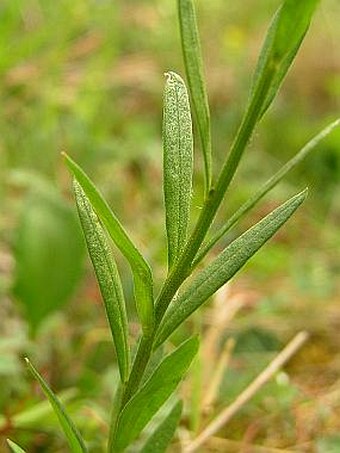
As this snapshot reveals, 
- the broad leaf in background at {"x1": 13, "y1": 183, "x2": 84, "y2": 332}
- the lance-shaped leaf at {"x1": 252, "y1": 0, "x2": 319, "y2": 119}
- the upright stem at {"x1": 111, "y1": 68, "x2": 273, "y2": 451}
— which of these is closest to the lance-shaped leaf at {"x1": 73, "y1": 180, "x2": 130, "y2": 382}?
the upright stem at {"x1": 111, "y1": 68, "x2": 273, "y2": 451}

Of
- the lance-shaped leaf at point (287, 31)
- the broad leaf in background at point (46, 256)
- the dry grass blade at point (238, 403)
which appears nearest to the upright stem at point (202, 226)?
the lance-shaped leaf at point (287, 31)

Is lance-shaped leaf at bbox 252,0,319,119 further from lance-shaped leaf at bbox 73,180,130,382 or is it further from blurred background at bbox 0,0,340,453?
blurred background at bbox 0,0,340,453

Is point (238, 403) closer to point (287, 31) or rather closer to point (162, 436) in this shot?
point (162, 436)

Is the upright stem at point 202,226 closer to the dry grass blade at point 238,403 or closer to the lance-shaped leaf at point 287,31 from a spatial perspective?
the lance-shaped leaf at point 287,31

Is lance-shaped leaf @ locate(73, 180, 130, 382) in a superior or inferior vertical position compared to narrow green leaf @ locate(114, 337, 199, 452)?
superior

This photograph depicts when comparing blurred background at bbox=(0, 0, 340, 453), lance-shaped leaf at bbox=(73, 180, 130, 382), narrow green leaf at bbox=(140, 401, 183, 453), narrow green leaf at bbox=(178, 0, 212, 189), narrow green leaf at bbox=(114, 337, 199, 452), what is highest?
narrow green leaf at bbox=(178, 0, 212, 189)

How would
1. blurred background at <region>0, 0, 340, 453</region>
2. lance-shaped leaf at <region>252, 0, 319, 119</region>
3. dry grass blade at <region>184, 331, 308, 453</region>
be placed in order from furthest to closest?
blurred background at <region>0, 0, 340, 453</region>
dry grass blade at <region>184, 331, 308, 453</region>
lance-shaped leaf at <region>252, 0, 319, 119</region>
